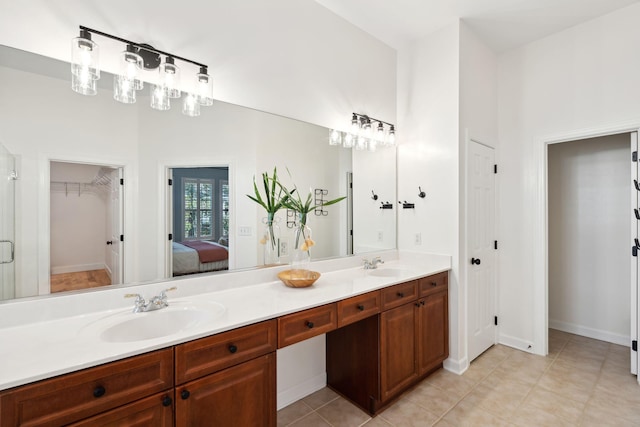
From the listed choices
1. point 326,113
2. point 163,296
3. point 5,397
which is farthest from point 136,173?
point 326,113

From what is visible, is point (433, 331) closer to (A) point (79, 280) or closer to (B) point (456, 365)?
(B) point (456, 365)

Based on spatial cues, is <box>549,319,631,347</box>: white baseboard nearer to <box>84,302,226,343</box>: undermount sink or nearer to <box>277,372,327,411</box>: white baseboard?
<box>277,372,327,411</box>: white baseboard

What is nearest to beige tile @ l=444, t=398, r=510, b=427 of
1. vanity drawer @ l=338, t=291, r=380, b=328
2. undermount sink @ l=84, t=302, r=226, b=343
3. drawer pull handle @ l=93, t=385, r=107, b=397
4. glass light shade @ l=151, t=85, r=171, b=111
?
vanity drawer @ l=338, t=291, r=380, b=328

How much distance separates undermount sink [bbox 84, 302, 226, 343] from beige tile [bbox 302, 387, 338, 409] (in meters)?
1.21

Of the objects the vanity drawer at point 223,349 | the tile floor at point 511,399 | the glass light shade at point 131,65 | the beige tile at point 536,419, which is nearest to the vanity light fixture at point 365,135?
the glass light shade at point 131,65

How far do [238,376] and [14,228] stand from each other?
115 cm

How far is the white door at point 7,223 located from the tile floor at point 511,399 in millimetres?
1672

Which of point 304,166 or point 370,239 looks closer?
point 304,166

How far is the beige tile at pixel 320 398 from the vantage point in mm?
2197

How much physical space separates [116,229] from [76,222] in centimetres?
17

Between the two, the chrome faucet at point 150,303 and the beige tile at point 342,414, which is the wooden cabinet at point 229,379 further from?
the beige tile at point 342,414

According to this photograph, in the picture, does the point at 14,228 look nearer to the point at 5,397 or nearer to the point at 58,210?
the point at 58,210

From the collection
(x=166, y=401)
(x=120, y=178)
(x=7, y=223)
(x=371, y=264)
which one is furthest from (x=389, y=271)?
Result: (x=7, y=223)

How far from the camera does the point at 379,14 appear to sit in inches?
102
